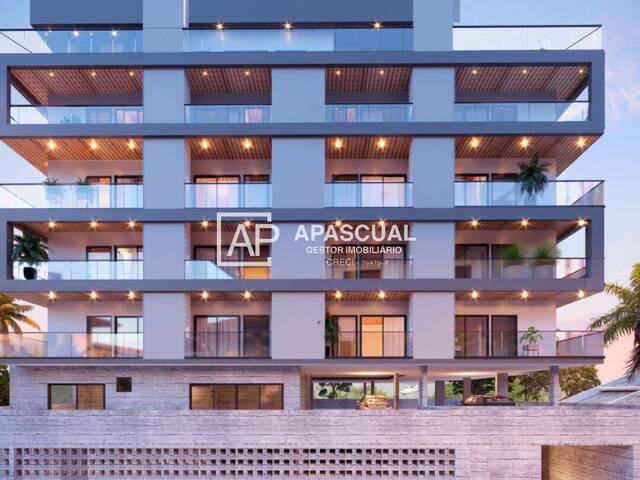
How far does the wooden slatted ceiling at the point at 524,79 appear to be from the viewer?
70.9 feet

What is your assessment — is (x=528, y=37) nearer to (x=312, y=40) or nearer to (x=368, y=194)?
(x=312, y=40)

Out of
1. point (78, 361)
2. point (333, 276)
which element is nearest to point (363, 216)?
point (333, 276)

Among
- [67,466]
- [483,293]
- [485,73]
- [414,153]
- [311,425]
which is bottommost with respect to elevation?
[67,466]

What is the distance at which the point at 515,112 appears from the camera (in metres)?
21.4

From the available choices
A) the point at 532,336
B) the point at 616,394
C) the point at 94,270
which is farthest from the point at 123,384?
the point at 616,394

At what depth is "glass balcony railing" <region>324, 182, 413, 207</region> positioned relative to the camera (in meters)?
21.1

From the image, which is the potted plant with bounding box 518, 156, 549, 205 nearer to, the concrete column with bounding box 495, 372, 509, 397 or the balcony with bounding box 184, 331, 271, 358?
the concrete column with bounding box 495, 372, 509, 397

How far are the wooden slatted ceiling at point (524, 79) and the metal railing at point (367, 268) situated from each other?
24.9ft

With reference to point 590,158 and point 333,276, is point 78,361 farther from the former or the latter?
point 590,158

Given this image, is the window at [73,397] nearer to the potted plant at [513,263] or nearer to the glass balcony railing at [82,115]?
the glass balcony railing at [82,115]

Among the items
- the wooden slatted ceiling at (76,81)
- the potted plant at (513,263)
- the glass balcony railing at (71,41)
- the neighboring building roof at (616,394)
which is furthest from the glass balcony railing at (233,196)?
the neighboring building roof at (616,394)

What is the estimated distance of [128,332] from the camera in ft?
69.4

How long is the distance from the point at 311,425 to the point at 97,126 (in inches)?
512

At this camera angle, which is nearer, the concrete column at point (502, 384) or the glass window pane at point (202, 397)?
the glass window pane at point (202, 397)
